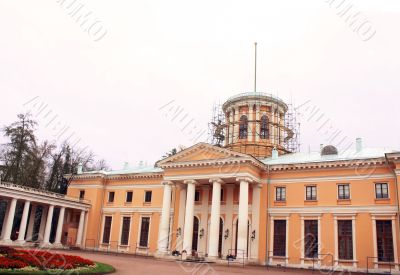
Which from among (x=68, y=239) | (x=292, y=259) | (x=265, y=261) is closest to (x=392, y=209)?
(x=292, y=259)

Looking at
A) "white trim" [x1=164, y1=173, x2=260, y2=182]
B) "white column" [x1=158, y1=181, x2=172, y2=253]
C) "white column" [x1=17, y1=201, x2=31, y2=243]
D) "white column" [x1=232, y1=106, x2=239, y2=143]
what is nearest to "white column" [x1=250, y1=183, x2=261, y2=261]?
"white trim" [x1=164, y1=173, x2=260, y2=182]

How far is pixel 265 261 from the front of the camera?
3058cm

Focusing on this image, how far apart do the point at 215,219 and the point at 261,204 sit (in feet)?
13.9

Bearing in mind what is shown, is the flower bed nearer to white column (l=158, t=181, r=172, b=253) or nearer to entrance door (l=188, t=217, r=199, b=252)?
white column (l=158, t=181, r=172, b=253)

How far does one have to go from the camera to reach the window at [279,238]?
3053 cm

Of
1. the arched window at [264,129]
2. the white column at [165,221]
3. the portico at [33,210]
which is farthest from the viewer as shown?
the arched window at [264,129]

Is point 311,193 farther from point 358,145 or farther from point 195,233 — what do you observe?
point 195,233

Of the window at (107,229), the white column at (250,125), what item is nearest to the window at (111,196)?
the window at (107,229)

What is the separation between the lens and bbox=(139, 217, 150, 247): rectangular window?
38.1 metres

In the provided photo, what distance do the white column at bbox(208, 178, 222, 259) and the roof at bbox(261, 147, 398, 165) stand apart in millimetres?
5135

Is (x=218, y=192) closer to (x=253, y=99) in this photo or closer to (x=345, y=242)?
(x=345, y=242)

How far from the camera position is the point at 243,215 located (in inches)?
1185

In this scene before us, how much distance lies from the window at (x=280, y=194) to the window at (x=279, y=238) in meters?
1.87

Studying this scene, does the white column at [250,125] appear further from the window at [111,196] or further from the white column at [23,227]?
the white column at [23,227]
